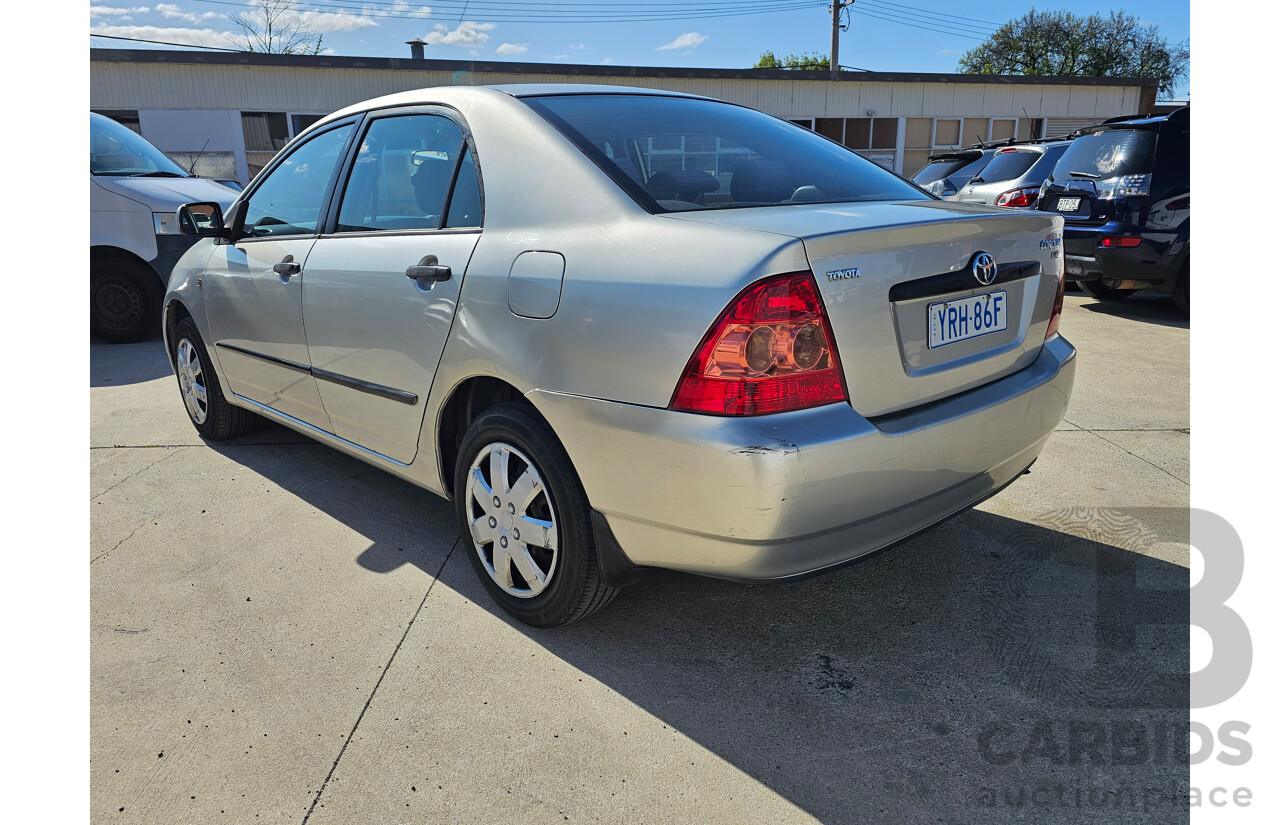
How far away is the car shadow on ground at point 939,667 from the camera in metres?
1.93

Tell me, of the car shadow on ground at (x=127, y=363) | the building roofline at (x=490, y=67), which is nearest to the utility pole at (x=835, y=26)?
the building roofline at (x=490, y=67)

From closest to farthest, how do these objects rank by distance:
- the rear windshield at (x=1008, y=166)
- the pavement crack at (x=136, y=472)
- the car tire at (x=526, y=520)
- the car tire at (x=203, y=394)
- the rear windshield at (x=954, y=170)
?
the car tire at (x=526, y=520) → the pavement crack at (x=136, y=472) → the car tire at (x=203, y=394) → the rear windshield at (x=1008, y=166) → the rear windshield at (x=954, y=170)

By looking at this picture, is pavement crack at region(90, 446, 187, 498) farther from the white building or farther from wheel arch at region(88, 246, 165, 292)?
the white building

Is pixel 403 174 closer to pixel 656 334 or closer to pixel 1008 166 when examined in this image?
pixel 656 334

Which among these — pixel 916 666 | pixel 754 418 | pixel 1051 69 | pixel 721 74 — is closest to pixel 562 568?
pixel 754 418

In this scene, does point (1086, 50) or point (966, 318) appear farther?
point (1086, 50)

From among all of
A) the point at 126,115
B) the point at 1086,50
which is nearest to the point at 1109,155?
the point at 126,115

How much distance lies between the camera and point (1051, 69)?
57.9 m

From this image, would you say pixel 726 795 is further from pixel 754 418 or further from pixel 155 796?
pixel 155 796

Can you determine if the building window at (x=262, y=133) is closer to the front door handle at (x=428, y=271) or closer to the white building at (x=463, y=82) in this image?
the white building at (x=463, y=82)

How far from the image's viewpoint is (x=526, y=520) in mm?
2479

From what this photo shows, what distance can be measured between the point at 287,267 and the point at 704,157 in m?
1.77

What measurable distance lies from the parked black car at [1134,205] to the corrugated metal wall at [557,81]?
1112 cm

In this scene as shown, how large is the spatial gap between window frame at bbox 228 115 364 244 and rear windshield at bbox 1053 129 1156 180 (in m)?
6.60
